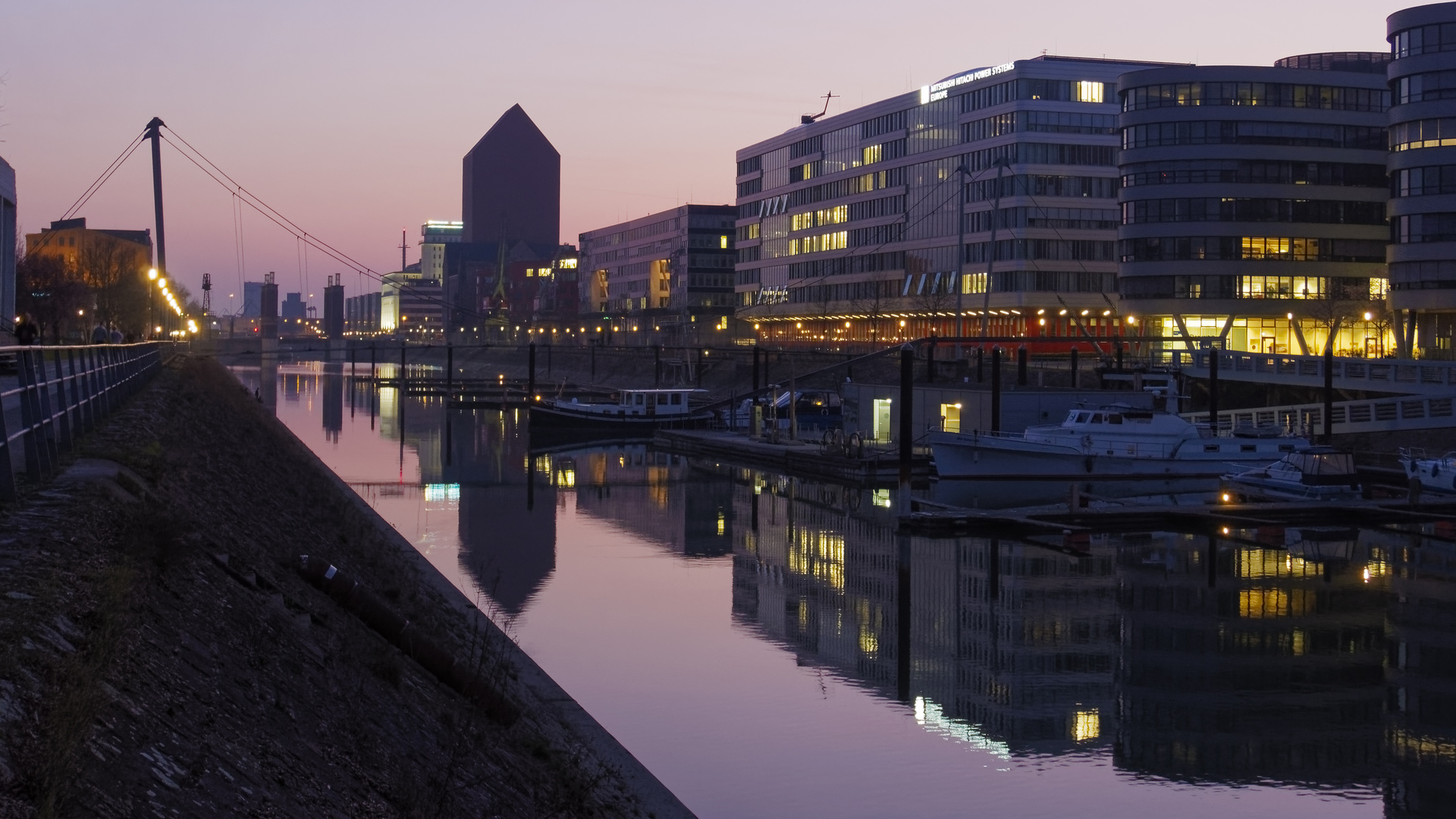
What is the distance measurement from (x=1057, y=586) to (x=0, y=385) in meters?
23.5

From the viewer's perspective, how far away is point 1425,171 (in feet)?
293

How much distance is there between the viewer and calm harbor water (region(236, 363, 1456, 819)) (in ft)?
64.7

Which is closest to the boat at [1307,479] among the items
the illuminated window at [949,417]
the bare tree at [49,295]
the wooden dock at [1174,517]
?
the wooden dock at [1174,517]

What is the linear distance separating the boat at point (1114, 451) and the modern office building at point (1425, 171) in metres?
40.0

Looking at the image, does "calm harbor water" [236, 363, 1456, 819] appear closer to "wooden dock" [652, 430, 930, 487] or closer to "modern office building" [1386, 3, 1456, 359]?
"wooden dock" [652, 430, 930, 487]

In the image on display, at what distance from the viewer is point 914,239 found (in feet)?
445

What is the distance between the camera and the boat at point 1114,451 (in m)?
55.0

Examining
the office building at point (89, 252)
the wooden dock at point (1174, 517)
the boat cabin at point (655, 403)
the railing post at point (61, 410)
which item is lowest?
the wooden dock at point (1174, 517)

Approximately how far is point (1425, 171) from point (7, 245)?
79495 mm

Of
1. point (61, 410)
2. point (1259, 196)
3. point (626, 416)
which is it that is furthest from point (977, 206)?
point (61, 410)

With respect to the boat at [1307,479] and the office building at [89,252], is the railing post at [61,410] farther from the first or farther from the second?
the office building at [89,252]

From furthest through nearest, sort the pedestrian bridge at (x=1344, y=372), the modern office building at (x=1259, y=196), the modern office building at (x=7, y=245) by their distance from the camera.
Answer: the modern office building at (x=1259, y=196) → the pedestrian bridge at (x=1344, y=372) → the modern office building at (x=7, y=245)

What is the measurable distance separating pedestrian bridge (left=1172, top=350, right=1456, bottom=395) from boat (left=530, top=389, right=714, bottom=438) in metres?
30.2

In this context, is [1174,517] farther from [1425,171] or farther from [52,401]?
[1425,171]
